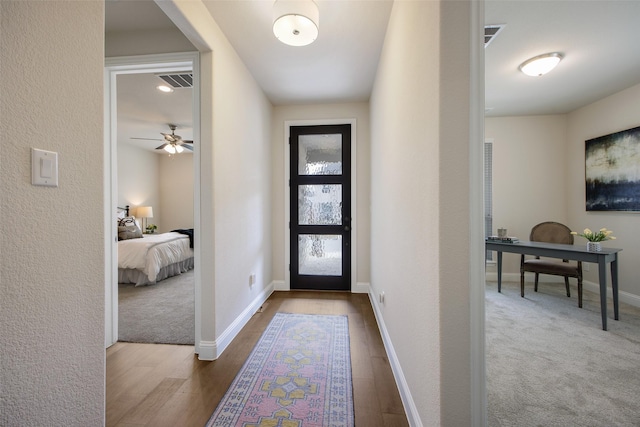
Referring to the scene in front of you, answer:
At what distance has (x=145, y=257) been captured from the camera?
150 inches

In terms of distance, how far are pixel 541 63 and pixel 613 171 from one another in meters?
1.94

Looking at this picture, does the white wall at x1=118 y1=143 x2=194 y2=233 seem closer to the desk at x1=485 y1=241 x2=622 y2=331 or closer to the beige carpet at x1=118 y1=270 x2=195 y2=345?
the beige carpet at x1=118 y1=270 x2=195 y2=345

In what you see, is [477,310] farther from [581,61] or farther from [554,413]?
[581,61]

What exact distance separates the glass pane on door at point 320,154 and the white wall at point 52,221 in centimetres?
275

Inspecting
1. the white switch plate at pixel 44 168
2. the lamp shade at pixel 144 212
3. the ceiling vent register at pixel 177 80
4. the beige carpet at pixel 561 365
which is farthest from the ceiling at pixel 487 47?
the lamp shade at pixel 144 212

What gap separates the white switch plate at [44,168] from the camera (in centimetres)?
80

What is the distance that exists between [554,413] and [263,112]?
3646 mm

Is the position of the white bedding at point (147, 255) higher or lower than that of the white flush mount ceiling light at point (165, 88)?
lower

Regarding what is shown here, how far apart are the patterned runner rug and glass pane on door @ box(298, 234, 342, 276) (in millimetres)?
1269

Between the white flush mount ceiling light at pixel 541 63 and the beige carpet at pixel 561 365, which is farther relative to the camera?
the white flush mount ceiling light at pixel 541 63

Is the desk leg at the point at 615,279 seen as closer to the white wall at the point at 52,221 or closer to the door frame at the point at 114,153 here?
the door frame at the point at 114,153

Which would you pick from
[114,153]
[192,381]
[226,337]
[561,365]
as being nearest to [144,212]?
[114,153]

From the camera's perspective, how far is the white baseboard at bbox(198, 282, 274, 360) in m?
1.99

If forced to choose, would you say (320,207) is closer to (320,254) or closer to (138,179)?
(320,254)
